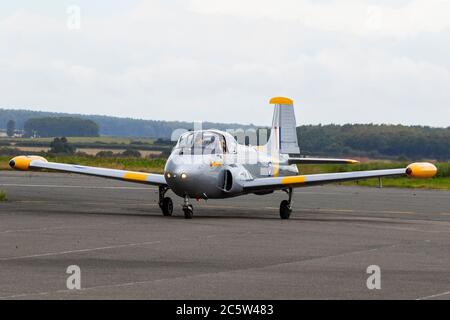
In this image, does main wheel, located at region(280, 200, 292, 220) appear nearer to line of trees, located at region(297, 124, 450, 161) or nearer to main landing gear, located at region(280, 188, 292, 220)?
main landing gear, located at region(280, 188, 292, 220)

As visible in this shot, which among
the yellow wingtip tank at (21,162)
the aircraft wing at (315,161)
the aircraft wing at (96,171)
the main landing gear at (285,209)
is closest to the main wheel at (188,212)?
the aircraft wing at (96,171)

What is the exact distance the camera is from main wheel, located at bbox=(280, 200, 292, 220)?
29.3 metres

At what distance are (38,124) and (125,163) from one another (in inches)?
1861

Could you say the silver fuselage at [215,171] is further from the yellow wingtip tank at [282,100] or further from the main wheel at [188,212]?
the yellow wingtip tank at [282,100]

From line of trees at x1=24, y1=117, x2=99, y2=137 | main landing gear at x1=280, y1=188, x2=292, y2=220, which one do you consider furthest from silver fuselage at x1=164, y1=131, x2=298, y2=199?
line of trees at x1=24, y1=117, x2=99, y2=137

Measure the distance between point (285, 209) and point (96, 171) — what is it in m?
5.49

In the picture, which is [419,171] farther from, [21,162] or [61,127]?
[61,127]

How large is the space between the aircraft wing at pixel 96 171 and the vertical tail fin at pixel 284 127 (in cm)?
635

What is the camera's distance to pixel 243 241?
830 inches

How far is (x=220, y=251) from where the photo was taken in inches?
748

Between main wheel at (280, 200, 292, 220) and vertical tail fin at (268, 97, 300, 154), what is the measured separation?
6050mm

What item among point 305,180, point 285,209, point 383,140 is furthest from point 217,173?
point 383,140
